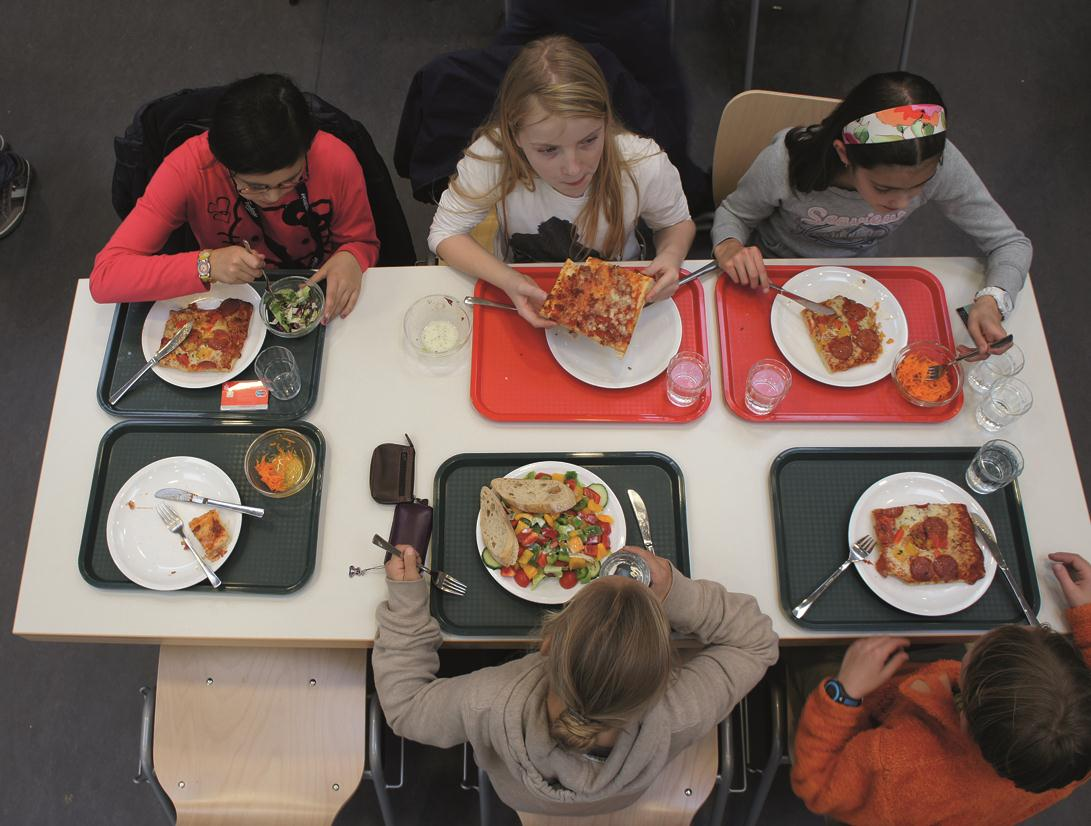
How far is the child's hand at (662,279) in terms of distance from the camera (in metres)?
1.88

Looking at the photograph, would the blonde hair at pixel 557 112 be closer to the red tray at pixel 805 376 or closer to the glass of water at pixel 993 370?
the red tray at pixel 805 376

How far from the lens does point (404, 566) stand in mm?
1630

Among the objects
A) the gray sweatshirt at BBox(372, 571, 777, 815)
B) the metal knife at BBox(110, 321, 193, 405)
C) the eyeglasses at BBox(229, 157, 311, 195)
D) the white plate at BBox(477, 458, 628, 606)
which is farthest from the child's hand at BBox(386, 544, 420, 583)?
the eyeglasses at BBox(229, 157, 311, 195)

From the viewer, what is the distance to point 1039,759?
1.38 metres

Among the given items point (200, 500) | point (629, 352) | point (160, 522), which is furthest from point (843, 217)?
point (160, 522)

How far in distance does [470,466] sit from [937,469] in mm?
1168

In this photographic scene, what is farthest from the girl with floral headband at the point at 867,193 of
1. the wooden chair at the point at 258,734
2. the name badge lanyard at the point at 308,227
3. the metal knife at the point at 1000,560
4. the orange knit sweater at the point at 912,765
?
the wooden chair at the point at 258,734

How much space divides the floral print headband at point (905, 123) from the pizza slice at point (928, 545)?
0.91 meters

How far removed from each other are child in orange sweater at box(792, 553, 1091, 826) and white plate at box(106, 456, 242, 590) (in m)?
1.50

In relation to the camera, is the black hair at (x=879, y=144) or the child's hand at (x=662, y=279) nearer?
the black hair at (x=879, y=144)

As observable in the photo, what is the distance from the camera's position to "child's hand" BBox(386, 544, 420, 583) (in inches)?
63.7

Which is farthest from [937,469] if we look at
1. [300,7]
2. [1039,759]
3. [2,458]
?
[300,7]

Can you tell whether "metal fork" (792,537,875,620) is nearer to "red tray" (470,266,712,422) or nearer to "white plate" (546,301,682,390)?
"red tray" (470,266,712,422)

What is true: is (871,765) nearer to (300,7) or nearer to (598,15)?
(598,15)
